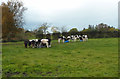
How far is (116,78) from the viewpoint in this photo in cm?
414

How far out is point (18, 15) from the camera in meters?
30.7

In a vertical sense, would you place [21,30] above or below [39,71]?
above

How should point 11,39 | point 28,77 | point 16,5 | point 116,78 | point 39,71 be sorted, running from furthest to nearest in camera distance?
point 16,5 < point 11,39 < point 39,71 < point 28,77 < point 116,78

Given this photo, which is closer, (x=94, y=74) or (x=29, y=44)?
(x=94, y=74)

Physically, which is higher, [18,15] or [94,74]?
[18,15]

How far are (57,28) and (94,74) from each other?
164 feet

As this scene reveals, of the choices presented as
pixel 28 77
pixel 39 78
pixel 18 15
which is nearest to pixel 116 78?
pixel 39 78

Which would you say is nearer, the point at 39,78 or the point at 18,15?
the point at 39,78

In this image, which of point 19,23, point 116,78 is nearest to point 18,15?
point 19,23

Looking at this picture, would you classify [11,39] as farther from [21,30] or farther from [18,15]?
[18,15]

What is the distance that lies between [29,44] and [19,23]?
16.5m

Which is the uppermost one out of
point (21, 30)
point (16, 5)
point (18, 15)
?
point (16, 5)

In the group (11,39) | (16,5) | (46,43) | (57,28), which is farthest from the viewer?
(57,28)

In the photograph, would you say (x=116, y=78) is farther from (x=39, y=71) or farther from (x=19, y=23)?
(x=19, y=23)
